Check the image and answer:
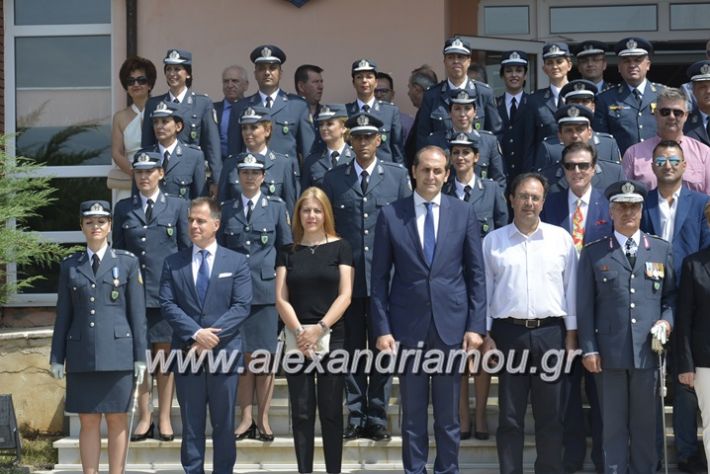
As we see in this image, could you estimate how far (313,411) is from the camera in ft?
21.9

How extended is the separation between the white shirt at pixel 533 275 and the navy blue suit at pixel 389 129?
1838 millimetres

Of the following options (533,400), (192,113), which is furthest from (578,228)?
(192,113)

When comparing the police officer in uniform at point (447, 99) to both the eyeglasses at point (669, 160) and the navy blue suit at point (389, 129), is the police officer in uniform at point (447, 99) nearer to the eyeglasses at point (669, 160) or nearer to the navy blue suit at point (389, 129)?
the navy blue suit at point (389, 129)

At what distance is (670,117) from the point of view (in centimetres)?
724

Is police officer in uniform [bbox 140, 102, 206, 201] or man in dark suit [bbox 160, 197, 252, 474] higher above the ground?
police officer in uniform [bbox 140, 102, 206, 201]

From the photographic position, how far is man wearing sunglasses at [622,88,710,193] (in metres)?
7.25

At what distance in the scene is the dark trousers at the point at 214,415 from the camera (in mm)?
6633

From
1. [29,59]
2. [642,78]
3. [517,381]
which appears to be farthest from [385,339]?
[29,59]

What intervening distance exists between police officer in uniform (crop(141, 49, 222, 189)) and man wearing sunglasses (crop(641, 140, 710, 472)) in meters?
3.21

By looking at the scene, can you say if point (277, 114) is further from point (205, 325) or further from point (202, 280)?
point (205, 325)

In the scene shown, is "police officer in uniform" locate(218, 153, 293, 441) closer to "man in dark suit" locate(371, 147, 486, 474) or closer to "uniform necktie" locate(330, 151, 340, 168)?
"uniform necktie" locate(330, 151, 340, 168)

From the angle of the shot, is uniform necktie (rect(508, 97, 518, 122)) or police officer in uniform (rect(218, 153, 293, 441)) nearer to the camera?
police officer in uniform (rect(218, 153, 293, 441))

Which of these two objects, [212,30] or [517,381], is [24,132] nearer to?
[212,30]

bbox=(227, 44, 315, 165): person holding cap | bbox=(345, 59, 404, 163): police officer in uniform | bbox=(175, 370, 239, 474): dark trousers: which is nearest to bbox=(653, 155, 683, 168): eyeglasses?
bbox=(345, 59, 404, 163): police officer in uniform
